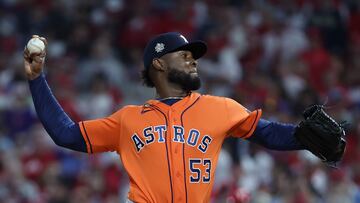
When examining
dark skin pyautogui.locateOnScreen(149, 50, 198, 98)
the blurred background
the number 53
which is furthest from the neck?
the blurred background

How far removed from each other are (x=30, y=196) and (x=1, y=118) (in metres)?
1.53

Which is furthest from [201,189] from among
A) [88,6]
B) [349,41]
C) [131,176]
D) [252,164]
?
[88,6]

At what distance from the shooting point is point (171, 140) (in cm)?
521

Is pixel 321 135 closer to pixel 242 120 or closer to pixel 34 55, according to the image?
pixel 242 120

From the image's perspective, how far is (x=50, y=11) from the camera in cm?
1318

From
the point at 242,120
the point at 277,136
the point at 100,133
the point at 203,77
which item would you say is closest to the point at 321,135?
the point at 277,136

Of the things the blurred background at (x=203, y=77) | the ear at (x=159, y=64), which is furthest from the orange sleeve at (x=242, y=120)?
the blurred background at (x=203, y=77)

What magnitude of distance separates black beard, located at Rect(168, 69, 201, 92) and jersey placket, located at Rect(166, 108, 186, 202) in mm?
192

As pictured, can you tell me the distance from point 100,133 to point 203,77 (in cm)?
652

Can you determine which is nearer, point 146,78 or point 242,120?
point 242,120

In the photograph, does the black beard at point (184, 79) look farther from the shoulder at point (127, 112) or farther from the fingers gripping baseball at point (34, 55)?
the fingers gripping baseball at point (34, 55)

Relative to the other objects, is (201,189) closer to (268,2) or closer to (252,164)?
(252,164)

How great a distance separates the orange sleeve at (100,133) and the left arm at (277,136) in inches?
30.4

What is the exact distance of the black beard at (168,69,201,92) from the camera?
526 cm
